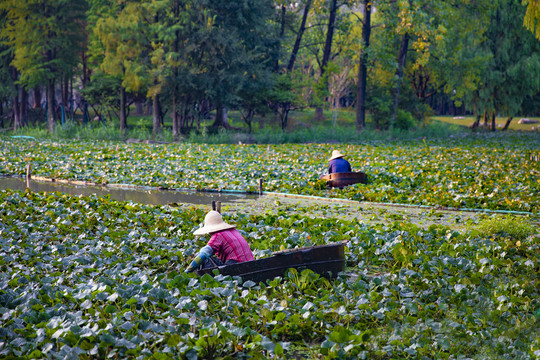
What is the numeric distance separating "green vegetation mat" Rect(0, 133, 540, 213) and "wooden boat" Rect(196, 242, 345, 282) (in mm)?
6879

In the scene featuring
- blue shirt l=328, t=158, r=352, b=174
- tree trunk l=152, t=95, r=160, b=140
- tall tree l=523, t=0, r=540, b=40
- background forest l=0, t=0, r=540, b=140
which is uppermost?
A: background forest l=0, t=0, r=540, b=140

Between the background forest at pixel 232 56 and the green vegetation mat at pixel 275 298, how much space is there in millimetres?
26406

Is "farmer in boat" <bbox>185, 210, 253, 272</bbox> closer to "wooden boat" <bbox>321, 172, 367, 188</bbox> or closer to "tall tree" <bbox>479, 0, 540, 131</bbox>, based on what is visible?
"wooden boat" <bbox>321, 172, 367, 188</bbox>

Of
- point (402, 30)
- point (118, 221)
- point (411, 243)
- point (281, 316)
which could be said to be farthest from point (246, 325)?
point (402, 30)

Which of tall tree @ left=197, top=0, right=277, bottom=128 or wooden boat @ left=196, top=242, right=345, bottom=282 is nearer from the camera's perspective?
wooden boat @ left=196, top=242, right=345, bottom=282

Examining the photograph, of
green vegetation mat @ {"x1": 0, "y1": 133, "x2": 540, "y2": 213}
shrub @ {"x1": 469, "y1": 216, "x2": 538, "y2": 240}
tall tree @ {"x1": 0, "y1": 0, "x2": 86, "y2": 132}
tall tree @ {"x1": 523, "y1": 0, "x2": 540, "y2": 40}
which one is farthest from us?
tall tree @ {"x1": 0, "y1": 0, "x2": 86, "y2": 132}

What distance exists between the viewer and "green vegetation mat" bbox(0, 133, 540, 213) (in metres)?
14.8

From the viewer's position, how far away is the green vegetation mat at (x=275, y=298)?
5.37 metres

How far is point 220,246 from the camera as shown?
7.37m

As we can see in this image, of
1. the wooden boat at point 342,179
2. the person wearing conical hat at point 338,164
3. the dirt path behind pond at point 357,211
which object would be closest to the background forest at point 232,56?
the person wearing conical hat at point 338,164

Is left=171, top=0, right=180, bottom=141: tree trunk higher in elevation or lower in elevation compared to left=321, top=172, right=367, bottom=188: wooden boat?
higher

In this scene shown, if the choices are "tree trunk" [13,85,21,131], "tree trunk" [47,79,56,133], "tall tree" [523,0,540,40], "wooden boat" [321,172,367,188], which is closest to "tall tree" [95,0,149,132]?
"tree trunk" [47,79,56,133]

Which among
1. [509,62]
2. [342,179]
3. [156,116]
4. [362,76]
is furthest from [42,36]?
[509,62]

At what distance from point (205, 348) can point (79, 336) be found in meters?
1.13
